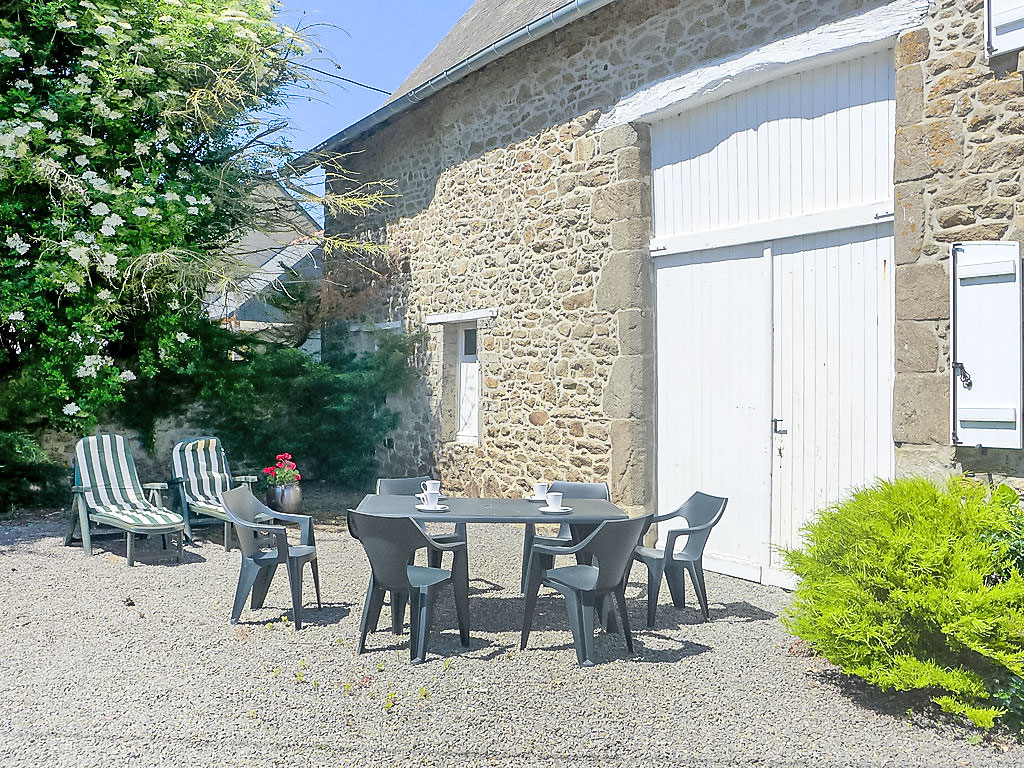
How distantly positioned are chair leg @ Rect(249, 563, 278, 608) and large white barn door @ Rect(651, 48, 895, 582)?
322 centimetres

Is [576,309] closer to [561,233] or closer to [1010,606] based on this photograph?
[561,233]

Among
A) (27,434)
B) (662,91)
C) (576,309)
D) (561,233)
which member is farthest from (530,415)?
(27,434)

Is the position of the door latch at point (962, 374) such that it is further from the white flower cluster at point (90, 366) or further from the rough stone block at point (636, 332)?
the white flower cluster at point (90, 366)

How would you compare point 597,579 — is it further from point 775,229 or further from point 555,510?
point 775,229

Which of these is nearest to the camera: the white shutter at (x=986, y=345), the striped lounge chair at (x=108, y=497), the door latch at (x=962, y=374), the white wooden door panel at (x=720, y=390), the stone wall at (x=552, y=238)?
the white shutter at (x=986, y=345)

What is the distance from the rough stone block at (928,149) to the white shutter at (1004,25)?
43 cm

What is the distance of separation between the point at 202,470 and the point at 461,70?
456 cm

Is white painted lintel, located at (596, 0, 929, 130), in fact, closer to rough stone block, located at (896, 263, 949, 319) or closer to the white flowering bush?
rough stone block, located at (896, 263, 949, 319)

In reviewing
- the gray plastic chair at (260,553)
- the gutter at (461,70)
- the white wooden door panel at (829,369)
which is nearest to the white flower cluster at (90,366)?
the gutter at (461,70)

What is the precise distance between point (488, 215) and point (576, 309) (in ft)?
5.91

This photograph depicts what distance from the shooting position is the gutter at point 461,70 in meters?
7.01

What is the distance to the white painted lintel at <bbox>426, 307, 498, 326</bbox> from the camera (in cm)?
862

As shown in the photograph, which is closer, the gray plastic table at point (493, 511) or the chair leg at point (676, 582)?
the gray plastic table at point (493, 511)

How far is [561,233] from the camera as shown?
7.59 m
